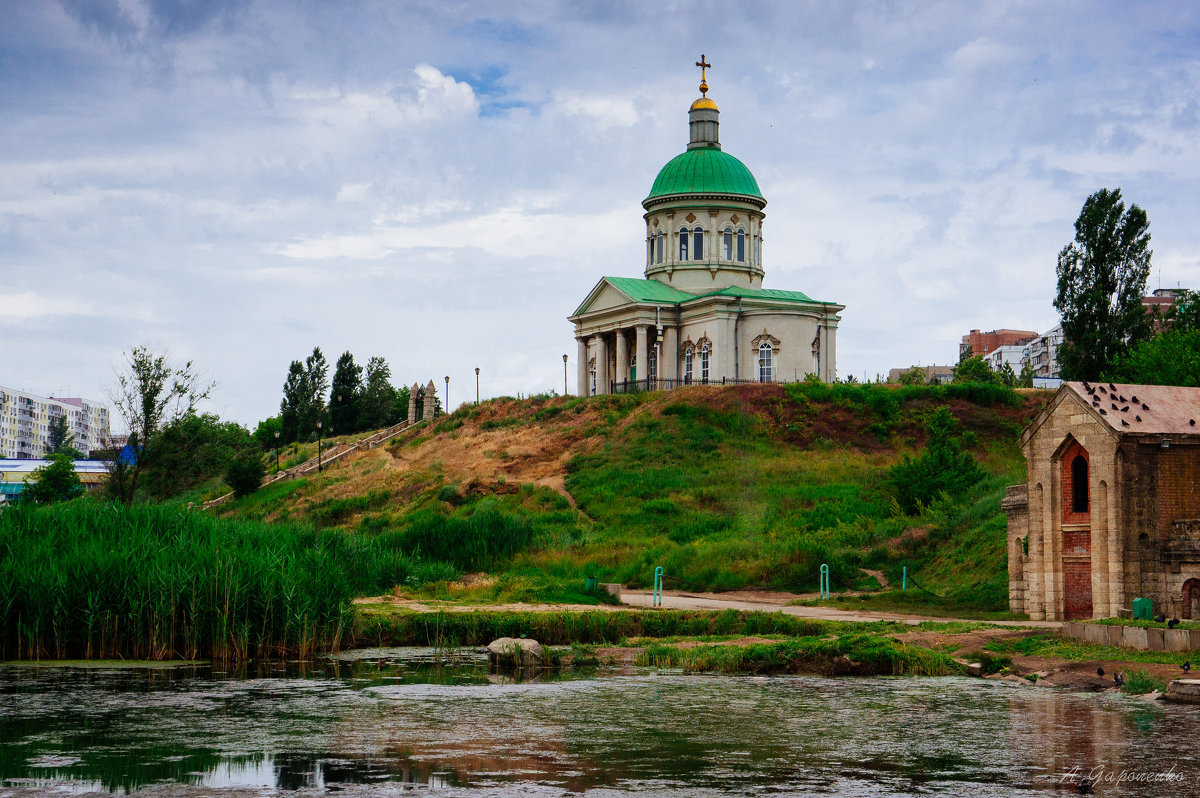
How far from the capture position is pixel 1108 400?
92.3 ft

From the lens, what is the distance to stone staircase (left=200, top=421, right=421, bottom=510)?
222 ft

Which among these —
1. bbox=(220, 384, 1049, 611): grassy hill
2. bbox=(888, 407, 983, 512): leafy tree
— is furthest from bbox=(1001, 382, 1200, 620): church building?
bbox=(888, 407, 983, 512): leafy tree

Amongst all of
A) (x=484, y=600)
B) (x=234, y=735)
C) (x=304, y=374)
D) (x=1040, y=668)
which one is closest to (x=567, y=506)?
(x=484, y=600)

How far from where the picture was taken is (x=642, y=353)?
6981cm

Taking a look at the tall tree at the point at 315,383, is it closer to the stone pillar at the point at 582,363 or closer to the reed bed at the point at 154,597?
the stone pillar at the point at 582,363

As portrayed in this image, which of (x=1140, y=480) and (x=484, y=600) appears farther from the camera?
(x=484, y=600)

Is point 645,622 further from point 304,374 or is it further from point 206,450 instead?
point 304,374

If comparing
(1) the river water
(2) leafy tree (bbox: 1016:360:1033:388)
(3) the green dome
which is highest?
(3) the green dome

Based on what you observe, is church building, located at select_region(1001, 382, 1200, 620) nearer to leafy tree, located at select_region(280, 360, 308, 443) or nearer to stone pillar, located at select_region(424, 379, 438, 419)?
stone pillar, located at select_region(424, 379, 438, 419)

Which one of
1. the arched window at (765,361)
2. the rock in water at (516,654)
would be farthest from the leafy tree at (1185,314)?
the rock in water at (516,654)

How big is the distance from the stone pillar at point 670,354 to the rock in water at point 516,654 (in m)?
46.7

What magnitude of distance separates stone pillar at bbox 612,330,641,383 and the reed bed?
46.7 m

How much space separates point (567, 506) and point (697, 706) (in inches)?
1367

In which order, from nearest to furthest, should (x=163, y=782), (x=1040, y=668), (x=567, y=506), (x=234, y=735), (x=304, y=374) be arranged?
1. (x=163, y=782)
2. (x=234, y=735)
3. (x=1040, y=668)
4. (x=567, y=506)
5. (x=304, y=374)
